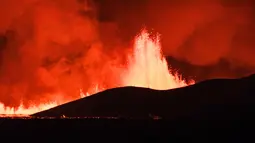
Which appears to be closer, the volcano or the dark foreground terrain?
the dark foreground terrain

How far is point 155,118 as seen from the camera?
48.3 metres

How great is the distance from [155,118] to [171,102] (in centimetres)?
1246

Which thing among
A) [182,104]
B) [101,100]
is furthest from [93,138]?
[101,100]

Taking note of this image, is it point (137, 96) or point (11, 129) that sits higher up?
point (137, 96)

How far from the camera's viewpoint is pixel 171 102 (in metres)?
60.5

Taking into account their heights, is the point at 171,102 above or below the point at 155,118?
above

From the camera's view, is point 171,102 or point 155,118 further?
point 171,102

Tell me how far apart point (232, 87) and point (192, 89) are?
4825 millimetres

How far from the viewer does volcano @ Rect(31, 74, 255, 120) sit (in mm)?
54125

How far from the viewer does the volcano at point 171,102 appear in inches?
2131

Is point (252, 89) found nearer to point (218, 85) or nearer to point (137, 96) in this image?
point (218, 85)

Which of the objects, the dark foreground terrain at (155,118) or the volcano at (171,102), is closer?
the dark foreground terrain at (155,118)

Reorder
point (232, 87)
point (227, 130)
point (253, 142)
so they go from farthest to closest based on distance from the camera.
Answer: point (232, 87), point (227, 130), point (253, 142)

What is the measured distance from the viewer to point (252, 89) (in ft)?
196
